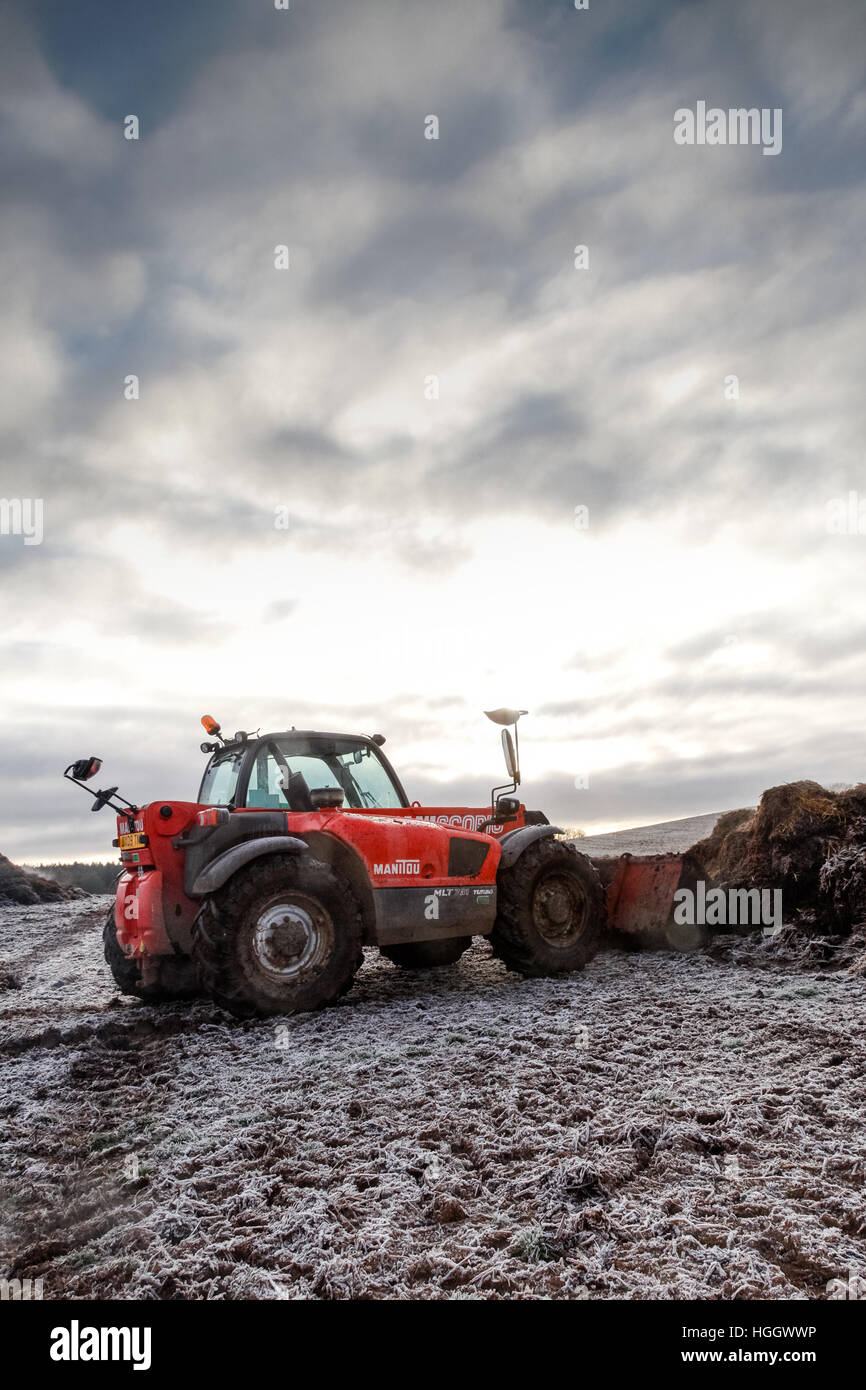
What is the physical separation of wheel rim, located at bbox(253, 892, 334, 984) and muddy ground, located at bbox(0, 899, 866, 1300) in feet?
1.34

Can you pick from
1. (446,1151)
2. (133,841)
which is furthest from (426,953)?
(446,1151)

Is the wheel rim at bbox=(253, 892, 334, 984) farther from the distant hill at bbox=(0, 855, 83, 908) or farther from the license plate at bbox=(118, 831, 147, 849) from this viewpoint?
the distant hill at bbox=(0, 855, 83, 908)

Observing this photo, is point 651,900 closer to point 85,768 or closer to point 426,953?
point 426,953

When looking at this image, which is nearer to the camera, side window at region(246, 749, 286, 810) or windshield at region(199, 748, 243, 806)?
side window at region(246, 749, 286, 810)

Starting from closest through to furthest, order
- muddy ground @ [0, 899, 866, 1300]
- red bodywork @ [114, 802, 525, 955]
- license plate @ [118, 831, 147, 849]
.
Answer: muddy ground @ [0, 899, 866, 1300], red bodywork @ [114, 802, 525, 955], license plate @ [118, 831, 147, 849]

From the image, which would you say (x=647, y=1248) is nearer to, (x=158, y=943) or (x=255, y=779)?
(x=158, y=943)

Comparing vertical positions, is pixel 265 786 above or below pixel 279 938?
above

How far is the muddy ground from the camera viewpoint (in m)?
2.74

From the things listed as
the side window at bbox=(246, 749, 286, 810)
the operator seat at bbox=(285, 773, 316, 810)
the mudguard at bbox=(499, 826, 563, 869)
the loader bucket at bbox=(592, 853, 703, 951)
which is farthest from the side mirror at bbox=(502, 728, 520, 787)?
the loader bucket at bbox=(592, 853, 703, 951)

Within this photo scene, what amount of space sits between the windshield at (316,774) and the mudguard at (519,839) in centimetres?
119

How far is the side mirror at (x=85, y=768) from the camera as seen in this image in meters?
6.85

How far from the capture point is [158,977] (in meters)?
6.99

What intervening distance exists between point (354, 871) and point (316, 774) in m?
1.45

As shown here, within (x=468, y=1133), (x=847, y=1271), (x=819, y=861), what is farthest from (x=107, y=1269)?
(x=819, y=861)
